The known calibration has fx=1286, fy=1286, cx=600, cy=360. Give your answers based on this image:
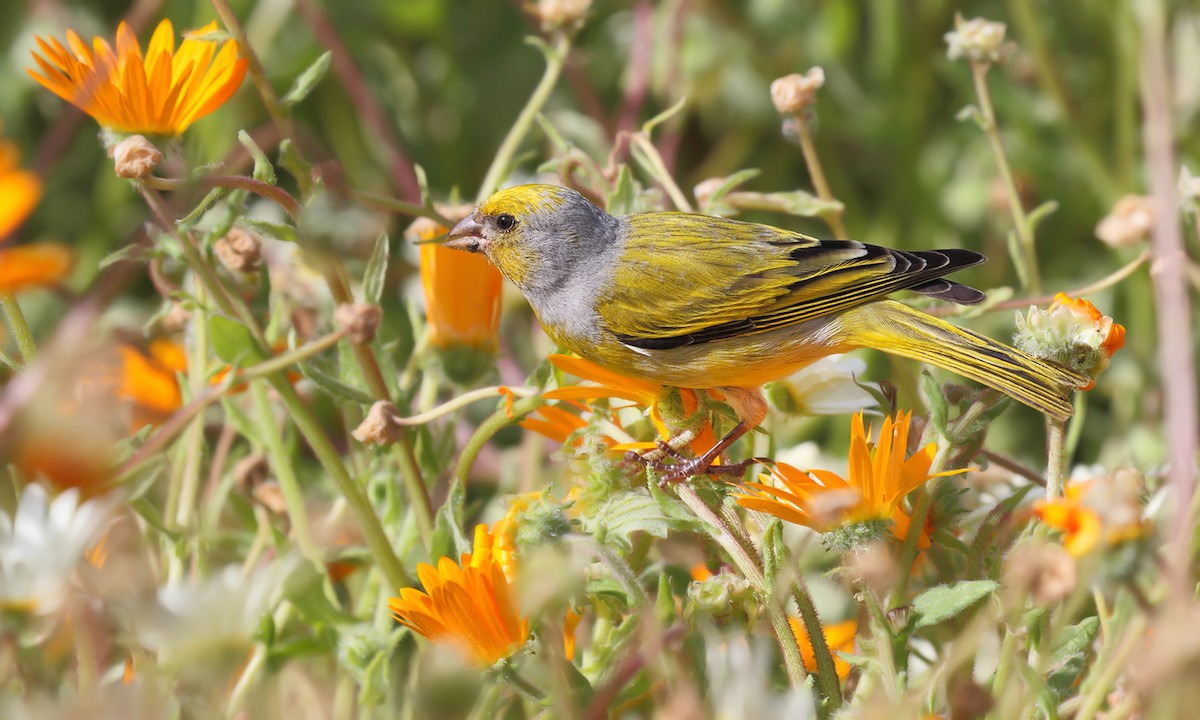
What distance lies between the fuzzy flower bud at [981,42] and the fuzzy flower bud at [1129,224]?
0.94 ft

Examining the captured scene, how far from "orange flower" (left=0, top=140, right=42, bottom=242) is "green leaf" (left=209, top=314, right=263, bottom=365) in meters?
0.55

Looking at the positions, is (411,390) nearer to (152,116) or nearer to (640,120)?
(152,116)

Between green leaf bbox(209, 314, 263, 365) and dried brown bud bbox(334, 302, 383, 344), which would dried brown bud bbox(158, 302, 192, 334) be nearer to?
green leaf bbox(209, 314, 263, 365)

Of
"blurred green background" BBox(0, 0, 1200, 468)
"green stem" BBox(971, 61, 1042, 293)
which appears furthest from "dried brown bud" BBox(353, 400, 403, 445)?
"blurred green background" BBox(0, 0, 1200, 468)

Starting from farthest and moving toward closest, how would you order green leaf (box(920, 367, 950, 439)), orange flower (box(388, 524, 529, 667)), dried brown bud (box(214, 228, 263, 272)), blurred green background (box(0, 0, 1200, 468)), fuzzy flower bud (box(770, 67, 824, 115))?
blurred green background (box(0, 0, 1200, 468)), fuzzy flower bud (box(770, 67, 824, 115)), dried brown bud (box(214, 228, 263, 272)), green leaf (box(920, 367, 950, 439)), orange flower (box(388, 524, 529, 667))

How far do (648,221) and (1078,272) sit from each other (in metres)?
1.36

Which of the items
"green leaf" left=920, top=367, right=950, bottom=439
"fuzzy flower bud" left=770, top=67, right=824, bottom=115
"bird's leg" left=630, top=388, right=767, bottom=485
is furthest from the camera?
"fuzzy flower bud" left=770, top=67, right=824, bottom=115

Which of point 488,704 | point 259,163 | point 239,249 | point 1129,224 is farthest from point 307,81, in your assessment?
point 1129,224

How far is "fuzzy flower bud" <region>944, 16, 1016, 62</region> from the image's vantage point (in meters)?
1.86

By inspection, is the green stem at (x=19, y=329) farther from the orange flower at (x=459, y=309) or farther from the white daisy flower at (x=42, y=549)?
the orange flower at (x=459, y=309)

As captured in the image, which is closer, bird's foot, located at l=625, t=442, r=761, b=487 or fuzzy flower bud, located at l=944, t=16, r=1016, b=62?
bird's foot, located at l=625, t=442, r=761, b=487

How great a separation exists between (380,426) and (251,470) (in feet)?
1.53

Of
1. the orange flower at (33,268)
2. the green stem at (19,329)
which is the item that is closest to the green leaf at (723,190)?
the green stem at (19,329)

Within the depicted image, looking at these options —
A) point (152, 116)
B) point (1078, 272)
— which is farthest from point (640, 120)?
point (152, 116)
